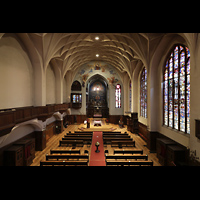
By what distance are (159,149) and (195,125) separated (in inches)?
164

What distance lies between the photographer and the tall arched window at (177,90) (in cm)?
870

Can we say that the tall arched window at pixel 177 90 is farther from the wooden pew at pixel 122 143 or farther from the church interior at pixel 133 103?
the wooden pew at pixel 122 143

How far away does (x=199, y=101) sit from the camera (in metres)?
6.62

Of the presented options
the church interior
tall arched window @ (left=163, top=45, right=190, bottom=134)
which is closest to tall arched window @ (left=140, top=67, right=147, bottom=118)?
the church interior

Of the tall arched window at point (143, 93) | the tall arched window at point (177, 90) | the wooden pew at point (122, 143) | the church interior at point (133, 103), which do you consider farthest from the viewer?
the tall arched window at point (143, 93)

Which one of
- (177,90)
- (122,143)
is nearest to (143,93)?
(177,90)

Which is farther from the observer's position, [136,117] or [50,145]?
[136,117]

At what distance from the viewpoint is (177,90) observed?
980cm

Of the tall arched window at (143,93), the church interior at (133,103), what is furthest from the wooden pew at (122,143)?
the tall arched window at (143,93)

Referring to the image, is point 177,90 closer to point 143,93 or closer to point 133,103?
point 143,93

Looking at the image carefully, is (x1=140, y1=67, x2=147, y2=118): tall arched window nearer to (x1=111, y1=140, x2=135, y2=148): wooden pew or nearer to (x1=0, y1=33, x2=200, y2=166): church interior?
(x1=0, y1=33, x2=200, y2=166): church interior

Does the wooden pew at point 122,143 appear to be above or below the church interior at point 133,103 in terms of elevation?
below

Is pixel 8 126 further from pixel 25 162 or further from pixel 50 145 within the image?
pixel 50 145

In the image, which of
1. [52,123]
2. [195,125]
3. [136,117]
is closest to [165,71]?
[195,125]
